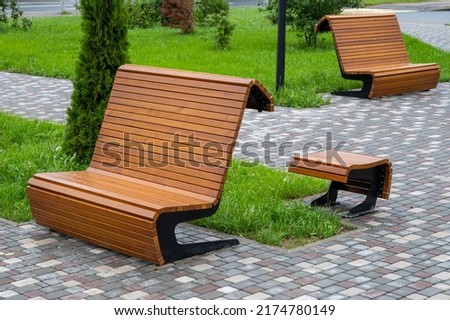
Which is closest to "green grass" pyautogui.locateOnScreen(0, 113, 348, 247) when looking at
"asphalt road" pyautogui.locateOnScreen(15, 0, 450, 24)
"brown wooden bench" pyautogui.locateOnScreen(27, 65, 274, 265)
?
"brown wooden bench" pyautogui.locateOnScreen(27, 65, 274, 265)

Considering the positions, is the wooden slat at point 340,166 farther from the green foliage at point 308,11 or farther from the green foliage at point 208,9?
the green foliage at point 208,9

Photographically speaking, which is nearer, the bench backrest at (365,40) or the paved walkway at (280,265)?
the paved walkway at (280,265)

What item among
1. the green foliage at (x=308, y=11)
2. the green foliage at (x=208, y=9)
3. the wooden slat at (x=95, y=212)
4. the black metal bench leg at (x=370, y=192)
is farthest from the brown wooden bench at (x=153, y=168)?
the green foliage at (x=208, y=9)

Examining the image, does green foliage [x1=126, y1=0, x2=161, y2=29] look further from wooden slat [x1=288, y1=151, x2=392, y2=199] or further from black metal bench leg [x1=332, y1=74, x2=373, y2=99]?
wooden slat [x1=288, y1=151, x2=392, y2=199]

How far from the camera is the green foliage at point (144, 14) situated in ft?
74.9

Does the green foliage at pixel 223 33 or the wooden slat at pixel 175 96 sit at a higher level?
the wooden slat at pixel 175 96

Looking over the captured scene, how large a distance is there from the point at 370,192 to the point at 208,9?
579 inches

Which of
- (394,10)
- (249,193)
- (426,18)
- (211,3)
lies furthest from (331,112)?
A: (394,10)

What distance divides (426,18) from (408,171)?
68.7ft

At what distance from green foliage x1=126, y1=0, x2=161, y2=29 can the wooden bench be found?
15.9m

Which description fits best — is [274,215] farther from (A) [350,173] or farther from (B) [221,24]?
(B) [221,24]

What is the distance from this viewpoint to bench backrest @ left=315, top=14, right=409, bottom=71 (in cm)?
1291

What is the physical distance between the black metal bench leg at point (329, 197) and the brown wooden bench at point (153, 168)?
1.19m
